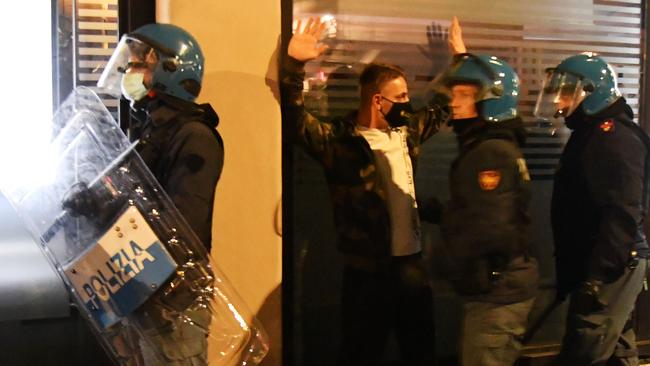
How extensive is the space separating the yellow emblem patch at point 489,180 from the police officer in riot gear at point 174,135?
1.01 m

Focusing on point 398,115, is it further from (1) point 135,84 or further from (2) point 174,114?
(1) point 135,84

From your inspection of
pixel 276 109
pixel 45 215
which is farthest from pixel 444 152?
pixel 45 215

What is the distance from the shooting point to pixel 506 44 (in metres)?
3.94

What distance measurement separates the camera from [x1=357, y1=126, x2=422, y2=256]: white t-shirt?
3.28 meters

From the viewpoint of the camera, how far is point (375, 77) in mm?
3396

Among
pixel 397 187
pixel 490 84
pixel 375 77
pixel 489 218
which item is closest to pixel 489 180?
pixel 489 218

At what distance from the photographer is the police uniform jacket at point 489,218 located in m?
2.86

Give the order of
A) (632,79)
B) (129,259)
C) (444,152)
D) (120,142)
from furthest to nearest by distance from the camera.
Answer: (632,79) < (444,152) < (120,142) < (129,259)

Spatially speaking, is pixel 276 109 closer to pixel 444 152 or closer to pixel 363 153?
pixel 363 153

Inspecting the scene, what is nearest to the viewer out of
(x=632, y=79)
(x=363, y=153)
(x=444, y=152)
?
(x=363, y=153)

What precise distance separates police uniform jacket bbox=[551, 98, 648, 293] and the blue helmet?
410 millimetres

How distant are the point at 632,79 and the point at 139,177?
2.96 metres

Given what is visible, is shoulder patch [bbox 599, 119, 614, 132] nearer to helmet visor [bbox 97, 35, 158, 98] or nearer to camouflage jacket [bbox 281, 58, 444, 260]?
camouflage jacket [bbox 281, 58, 444, 260]

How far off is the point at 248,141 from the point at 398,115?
26.9 inches
